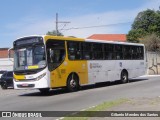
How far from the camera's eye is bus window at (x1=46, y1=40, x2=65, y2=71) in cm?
1908

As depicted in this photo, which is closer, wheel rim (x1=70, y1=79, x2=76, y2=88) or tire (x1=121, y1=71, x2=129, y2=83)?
wheel rim (x1=70, y1=79, x2=76, y2=88)

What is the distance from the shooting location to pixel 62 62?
1994cm

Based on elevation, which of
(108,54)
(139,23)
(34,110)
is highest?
(139,23)

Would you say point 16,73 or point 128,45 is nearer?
point 16,73

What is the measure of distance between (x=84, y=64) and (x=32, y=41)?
151 inches

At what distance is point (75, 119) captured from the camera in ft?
33.5

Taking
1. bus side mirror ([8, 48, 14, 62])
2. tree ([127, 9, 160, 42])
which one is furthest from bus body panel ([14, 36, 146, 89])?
tree ([127, 9, 160, 42])

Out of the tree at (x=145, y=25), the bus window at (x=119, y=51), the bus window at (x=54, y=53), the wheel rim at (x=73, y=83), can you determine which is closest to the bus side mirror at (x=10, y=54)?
the bus window at (x=54, y=53)

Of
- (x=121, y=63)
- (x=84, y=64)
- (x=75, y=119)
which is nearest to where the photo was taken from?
(x=75, y=119)

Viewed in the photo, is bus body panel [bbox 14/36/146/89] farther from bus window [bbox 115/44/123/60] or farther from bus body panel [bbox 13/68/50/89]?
bus window [bbox 115/44/123/60]

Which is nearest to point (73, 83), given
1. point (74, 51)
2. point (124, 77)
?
point (74, 51)

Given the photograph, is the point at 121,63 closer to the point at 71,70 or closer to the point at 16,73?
the point at 71,70

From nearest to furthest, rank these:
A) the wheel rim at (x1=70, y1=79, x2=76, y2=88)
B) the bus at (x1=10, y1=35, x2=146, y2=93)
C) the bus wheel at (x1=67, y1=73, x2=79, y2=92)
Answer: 1. the bus at (x1=10, y1=35, x2=146, y2=93)
2. the bus wheel at (x1=67, y1=73, x2=79, y2=92)
3. the wheel rim at (x1=70, y1=79, x2=76, y2=88)

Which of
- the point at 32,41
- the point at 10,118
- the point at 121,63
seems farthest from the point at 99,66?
the point at 10,118
